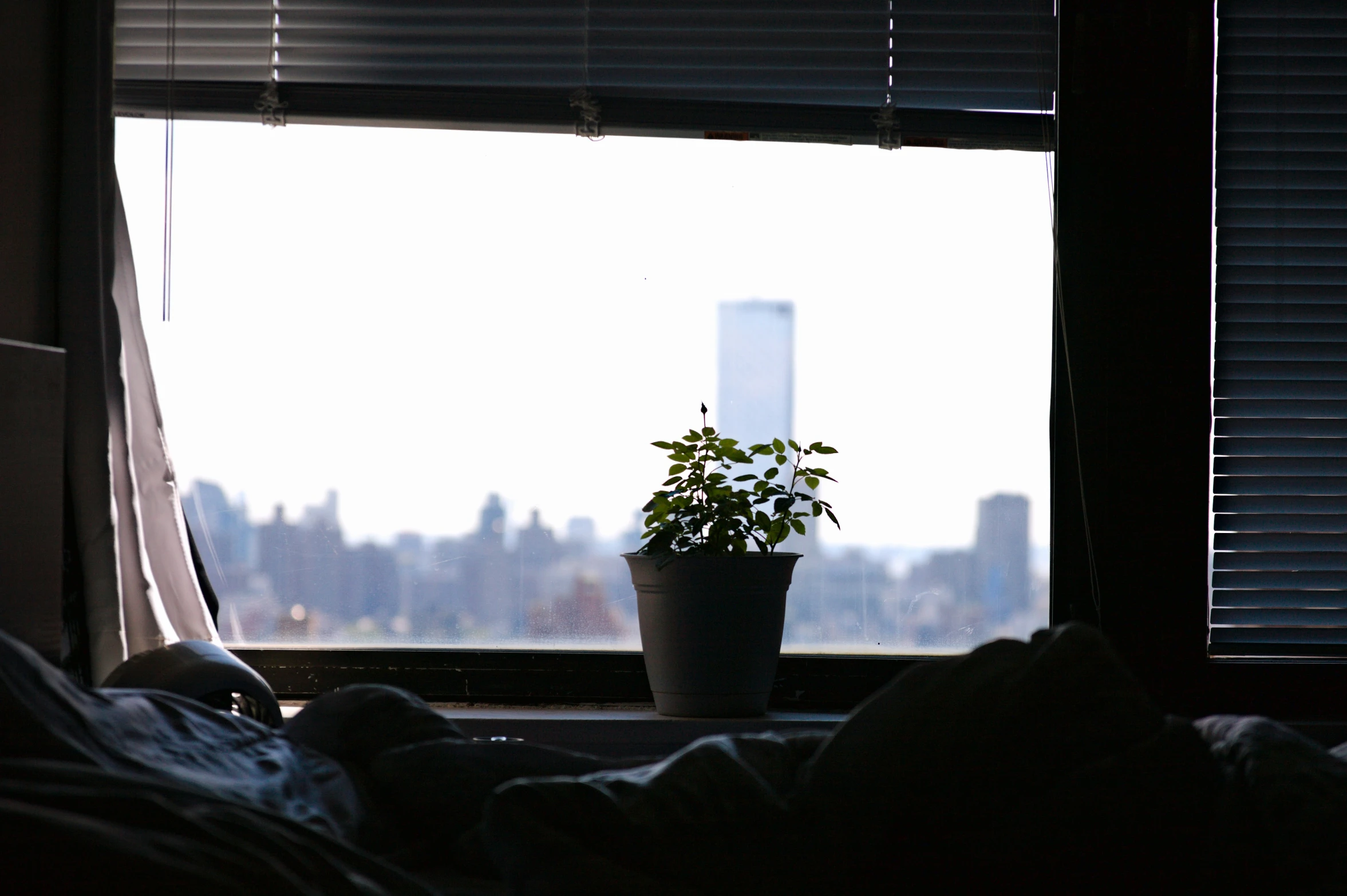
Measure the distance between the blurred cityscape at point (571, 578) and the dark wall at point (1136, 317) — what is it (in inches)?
5.6

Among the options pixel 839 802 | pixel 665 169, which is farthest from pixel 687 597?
pixel 839 802

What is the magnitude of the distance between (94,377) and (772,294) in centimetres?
127

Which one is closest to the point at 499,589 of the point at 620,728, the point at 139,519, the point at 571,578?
the point at 571,578

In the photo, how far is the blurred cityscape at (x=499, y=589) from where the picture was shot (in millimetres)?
2062

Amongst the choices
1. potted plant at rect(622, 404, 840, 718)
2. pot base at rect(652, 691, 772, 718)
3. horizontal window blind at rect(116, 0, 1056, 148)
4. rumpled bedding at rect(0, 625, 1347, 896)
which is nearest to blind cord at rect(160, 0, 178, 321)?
horizontal window blind at rect(116, 0, 1056, 148)

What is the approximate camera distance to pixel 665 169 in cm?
206

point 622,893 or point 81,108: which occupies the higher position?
point 81,108

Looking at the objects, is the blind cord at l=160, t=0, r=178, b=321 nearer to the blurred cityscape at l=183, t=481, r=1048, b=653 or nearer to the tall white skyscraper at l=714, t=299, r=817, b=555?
the blurred cityscape at l=183, t=481, r=1048, b=653

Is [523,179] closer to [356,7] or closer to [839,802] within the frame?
[356,7]

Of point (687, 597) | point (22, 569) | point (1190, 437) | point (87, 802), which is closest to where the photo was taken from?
point (87, 802)

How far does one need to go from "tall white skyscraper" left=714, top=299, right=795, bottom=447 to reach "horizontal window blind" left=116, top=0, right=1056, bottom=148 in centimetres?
37

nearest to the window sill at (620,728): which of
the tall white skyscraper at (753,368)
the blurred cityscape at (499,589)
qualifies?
the blurred cityscape at (499,589)

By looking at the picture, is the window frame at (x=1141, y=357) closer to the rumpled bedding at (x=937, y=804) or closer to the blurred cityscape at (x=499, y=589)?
the blurred cityscape at (x=499, y=589)

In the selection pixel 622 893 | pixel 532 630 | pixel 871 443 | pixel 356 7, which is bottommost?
pixel 532 630
